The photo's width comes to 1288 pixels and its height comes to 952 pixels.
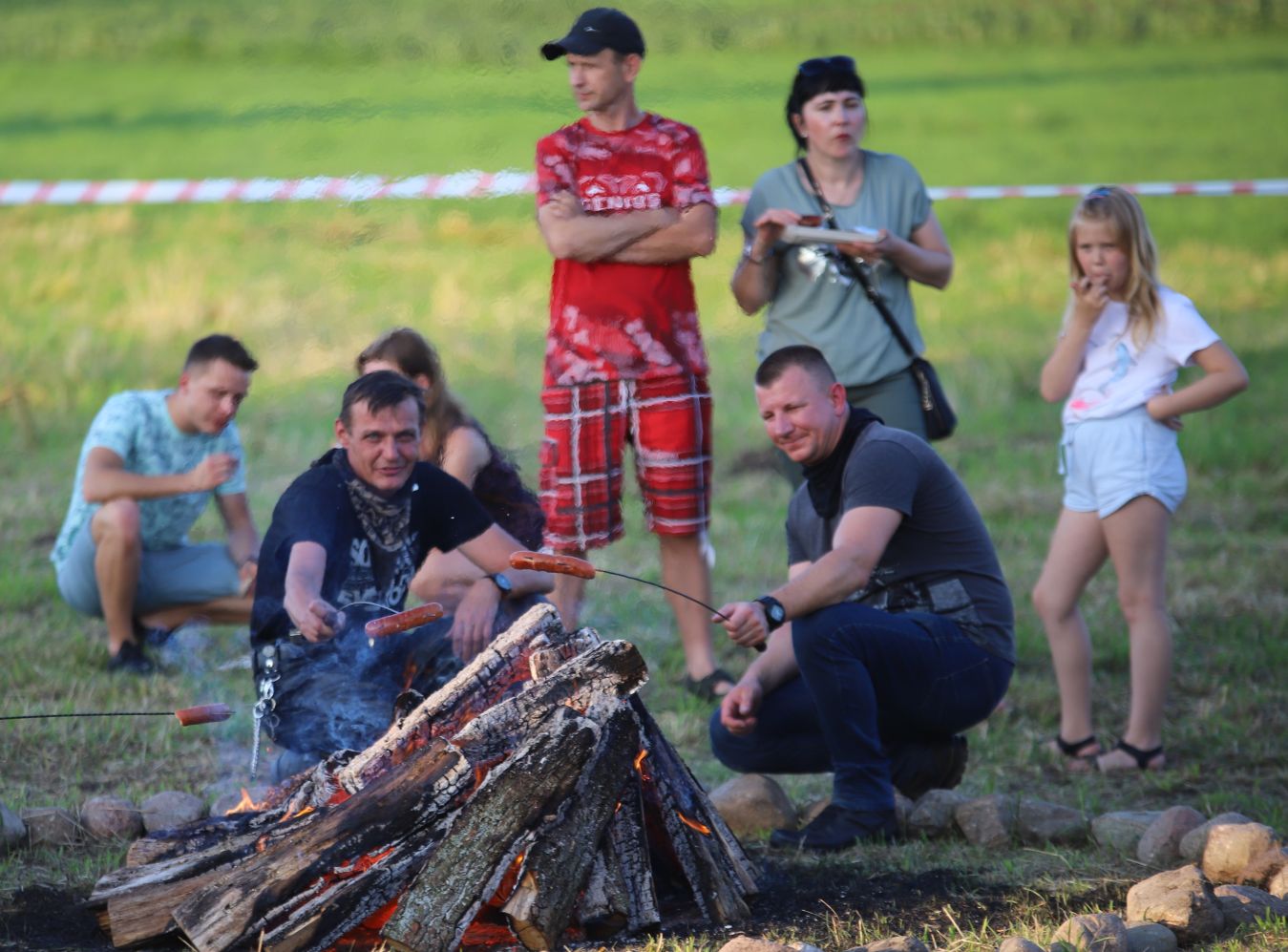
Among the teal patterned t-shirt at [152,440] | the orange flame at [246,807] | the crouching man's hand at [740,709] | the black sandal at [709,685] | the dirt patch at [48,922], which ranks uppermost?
the teal patterned t-shirt at [152,440]

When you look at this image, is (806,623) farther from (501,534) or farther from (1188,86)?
(1188,86)

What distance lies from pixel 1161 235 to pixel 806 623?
15.0 metres

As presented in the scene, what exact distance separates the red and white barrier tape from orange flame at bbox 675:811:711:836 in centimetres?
338

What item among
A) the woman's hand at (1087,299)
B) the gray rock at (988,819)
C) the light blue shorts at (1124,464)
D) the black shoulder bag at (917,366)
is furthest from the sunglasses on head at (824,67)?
the gray rock at (988,819)

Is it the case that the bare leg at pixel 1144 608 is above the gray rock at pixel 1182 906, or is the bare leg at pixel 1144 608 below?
above

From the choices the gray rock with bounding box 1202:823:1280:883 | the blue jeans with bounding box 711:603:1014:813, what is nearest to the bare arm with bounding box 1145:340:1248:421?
the blue jeans with bounding box 711:603:1014:813

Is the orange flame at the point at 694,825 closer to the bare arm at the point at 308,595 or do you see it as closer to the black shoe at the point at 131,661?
the bare arm at the point at 308,595

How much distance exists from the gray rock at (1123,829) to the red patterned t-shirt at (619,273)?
2.15 metres

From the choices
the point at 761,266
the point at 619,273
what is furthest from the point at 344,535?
the point at 761,266

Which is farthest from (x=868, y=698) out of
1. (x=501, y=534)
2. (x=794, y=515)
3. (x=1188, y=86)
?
(x=1188, y=86)

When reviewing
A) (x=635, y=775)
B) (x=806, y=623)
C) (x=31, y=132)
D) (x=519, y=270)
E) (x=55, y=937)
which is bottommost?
(x=55, y=937)

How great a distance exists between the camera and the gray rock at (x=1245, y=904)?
12.9ft

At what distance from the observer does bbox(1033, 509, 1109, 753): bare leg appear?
5.66 metres

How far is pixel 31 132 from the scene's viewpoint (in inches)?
853
